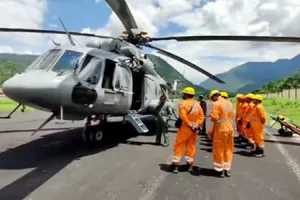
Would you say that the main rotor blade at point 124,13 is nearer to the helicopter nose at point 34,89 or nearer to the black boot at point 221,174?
the helicopter nose at point 34,89

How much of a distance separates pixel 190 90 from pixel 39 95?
3.16m

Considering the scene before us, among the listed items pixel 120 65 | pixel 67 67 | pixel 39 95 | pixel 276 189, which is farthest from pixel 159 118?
pixel 276 189

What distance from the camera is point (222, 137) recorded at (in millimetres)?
6781

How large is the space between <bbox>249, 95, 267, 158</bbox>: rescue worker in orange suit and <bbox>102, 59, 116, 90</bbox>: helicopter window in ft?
12.9

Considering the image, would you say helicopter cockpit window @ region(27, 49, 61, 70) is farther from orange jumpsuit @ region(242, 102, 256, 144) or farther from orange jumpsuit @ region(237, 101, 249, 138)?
orange jumpsuit @ region(237, 101, 249, 138)

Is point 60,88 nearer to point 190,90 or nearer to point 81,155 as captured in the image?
point 81,155

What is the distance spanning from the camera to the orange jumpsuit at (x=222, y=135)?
6.79m

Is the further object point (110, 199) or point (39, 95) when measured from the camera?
point (39, 95)

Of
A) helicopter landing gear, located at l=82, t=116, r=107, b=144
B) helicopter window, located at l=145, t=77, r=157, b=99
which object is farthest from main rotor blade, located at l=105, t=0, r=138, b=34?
helicopter landing gear, located at l=82, t=116, r=107, b=144

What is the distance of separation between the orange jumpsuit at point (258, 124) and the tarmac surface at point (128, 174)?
52 centimetres

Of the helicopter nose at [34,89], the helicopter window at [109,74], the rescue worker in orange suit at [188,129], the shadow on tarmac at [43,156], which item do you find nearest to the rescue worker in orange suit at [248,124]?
the rescue worker in orange suit at [188,129]

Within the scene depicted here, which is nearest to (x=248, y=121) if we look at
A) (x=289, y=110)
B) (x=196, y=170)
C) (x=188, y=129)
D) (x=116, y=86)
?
(x=196, y=170)

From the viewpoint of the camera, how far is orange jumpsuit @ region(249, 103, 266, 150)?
8922 millimetres

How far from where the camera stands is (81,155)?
844cm
